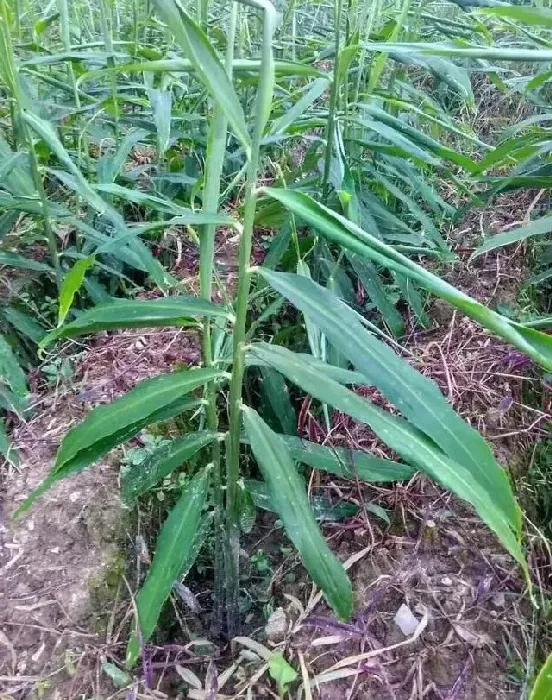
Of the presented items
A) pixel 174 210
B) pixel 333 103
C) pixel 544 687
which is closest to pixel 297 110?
pixel 333 103

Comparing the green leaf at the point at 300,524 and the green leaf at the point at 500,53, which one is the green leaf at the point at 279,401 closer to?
the green leaf at the point at 300,524

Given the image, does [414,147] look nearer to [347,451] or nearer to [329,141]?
[329,141]

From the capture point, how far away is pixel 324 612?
100 cm

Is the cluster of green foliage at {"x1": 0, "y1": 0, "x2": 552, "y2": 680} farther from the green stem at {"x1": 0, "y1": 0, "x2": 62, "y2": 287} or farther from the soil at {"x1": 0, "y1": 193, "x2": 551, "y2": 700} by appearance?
the soil at {"x1": 0, "y1": 193, "x2": 551, "y2": 700}

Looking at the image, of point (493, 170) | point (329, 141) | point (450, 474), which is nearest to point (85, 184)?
point (329, 141)

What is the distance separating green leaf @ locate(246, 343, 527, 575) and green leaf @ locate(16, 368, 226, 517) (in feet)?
0.31

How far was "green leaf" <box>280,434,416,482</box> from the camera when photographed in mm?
904

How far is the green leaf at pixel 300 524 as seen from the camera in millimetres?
713

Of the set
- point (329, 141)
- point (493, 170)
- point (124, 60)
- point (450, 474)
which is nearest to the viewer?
point (450, 474)

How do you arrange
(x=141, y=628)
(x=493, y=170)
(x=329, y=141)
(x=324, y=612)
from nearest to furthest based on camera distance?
(x=141, y=628), (x=324, y=612), (x=329, y=141), (x=493, y=170)

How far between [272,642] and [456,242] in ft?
3.87

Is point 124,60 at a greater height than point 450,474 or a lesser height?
greater

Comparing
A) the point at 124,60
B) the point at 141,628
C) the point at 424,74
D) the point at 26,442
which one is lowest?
the point at 26,442

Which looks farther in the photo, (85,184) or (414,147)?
(414,147)
